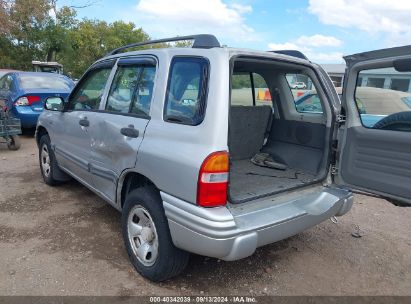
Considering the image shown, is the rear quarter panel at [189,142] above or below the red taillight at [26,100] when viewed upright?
above

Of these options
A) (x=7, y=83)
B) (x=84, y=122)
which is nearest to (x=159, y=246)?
(x=84, y=122)

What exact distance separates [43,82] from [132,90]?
7.27m

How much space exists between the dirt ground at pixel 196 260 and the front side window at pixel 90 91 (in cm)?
130

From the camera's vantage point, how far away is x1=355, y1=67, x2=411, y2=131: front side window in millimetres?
2928

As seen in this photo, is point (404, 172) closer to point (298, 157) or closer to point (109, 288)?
point (298, 157)

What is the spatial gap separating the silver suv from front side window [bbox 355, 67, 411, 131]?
0.20 feet

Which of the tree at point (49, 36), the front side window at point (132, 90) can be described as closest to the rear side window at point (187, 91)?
the front side window at point (132, 90)

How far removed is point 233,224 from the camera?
2496 millimetres

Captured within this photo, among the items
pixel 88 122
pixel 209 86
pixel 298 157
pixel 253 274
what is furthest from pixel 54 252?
pixel 298 157

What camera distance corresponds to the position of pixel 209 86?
2.61 m

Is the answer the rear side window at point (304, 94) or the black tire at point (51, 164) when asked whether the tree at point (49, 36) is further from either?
the rear side window at point (304, 94)

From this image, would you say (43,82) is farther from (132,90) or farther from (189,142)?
(189,142)

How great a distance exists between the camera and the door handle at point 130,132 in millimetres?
3072

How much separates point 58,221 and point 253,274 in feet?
7.64
